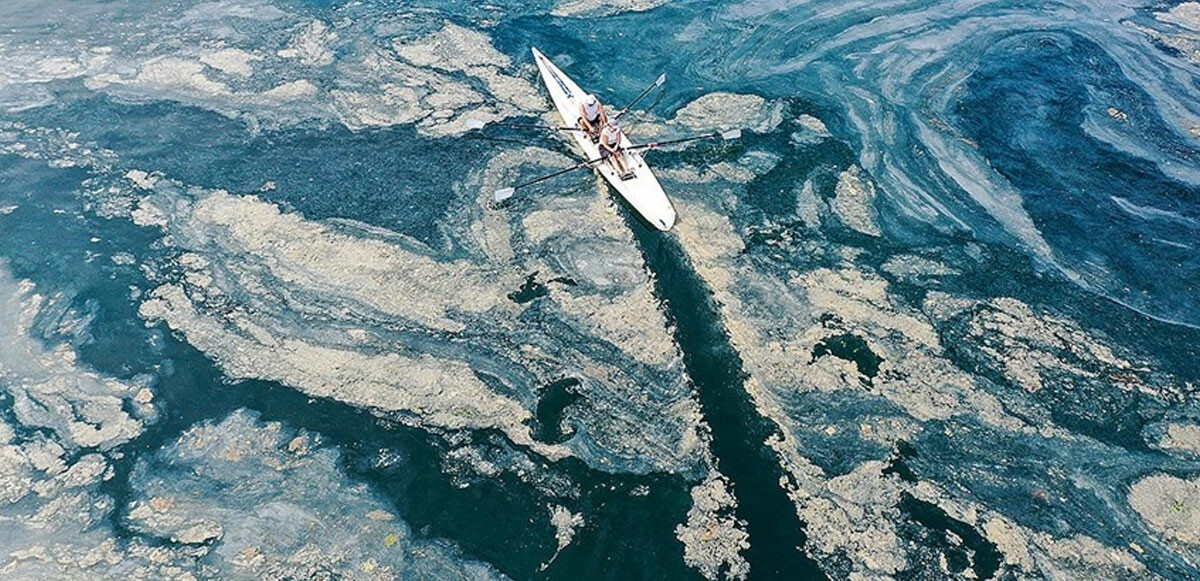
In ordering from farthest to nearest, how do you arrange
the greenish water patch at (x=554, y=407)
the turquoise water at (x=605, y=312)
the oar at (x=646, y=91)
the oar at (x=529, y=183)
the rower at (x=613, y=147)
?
the oar at (x=646, y=91) → the rower at (x=613, y=147) → the oar at (x=529, y=183) → the greenish water patch at (x=554, y=407) → the turquoise water at (x=605, y=312)

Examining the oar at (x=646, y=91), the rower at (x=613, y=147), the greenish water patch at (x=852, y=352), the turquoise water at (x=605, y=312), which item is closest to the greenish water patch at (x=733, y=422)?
the turquoise water at (x=605, y=312)

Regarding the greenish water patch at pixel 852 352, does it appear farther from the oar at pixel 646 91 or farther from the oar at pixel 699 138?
the oar at pixel 646 91

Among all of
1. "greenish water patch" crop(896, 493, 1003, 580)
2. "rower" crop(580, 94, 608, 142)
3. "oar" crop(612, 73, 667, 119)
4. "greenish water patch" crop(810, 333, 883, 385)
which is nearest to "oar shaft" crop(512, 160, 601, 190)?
"rower" crop(580, 94, 608, 142)

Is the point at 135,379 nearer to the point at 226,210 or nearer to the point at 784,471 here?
the point at 226,210

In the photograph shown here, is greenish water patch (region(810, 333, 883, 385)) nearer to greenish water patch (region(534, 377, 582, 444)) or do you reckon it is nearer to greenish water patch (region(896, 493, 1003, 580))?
greenish water patch (region(896, 493, 1003, 580))

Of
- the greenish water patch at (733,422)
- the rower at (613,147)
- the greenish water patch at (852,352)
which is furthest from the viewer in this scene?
the rower at (613,147)

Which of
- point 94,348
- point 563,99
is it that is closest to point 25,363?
point 94,348
